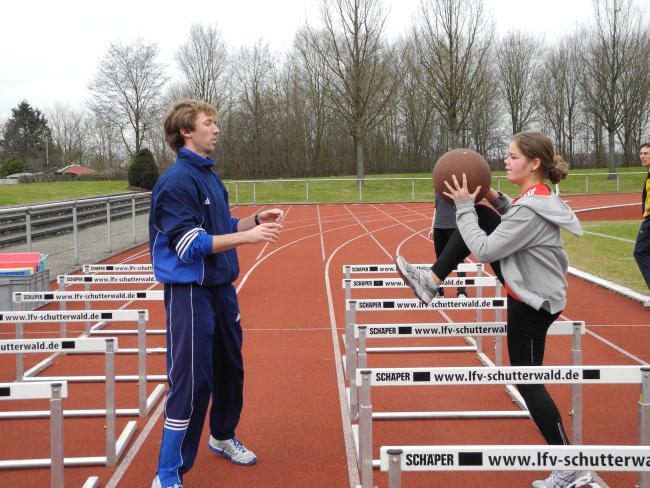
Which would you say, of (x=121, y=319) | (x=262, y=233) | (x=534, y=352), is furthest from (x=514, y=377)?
(x=121, y=319)

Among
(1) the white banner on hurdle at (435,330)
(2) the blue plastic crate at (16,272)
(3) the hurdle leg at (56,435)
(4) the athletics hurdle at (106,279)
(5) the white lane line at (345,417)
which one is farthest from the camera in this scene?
(2) the blue plastic crate at (16,272)

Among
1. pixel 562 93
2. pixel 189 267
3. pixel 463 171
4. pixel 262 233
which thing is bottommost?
pixel 189 267

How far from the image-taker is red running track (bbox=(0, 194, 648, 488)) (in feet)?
13.8

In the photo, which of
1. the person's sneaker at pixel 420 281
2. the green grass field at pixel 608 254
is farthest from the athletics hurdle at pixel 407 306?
the green grass field at pixel 608 254

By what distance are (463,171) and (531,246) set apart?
617 millimetres

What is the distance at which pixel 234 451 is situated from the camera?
14.1 ft

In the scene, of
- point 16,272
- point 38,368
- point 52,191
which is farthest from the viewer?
point 52,191

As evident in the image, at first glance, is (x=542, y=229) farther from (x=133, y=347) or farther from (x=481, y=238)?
(x=133, y=347)

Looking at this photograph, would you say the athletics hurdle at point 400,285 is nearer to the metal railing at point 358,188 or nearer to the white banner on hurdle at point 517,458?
the white banner on hurdle at point 517,458

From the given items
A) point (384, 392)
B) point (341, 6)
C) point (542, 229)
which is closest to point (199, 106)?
point (542, 229)

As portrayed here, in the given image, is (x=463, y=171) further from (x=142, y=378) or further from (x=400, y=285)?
(x=142, y=378)

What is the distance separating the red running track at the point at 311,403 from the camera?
13.8 feet

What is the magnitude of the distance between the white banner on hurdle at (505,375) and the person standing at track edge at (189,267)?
37.4 inches

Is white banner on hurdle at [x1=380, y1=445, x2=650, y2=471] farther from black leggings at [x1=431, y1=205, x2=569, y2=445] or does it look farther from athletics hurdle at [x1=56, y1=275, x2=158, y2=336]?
athletics hurdle at [x1=56, y1=275, x2=158, y2=336]
